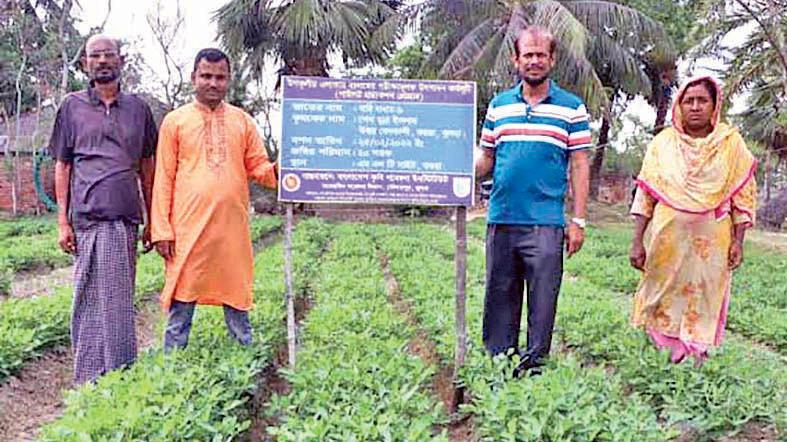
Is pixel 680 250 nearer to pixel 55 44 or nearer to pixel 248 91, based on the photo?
pixel 55 44

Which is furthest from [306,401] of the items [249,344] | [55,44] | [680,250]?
[55,44]

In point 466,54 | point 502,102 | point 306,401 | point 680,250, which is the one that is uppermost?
point 466,54

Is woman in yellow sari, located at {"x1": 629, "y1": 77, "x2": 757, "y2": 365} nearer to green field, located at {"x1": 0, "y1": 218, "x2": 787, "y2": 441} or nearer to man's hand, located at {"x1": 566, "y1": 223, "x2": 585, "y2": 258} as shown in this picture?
green field, located at {"x1": 0, "y1": 218, "x2": 787, "y2": 441}

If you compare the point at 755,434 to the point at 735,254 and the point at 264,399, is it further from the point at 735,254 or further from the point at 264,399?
the point at 264,399

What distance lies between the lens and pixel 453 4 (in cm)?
1759

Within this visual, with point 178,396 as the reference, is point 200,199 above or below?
above

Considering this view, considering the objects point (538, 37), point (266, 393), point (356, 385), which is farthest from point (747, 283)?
point (356, 385)

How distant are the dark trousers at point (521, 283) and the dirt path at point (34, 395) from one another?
276 centimetres

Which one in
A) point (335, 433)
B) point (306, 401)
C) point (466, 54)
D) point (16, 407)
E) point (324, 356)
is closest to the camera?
Answer: point (335, 433)

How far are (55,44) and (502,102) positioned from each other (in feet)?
72.4

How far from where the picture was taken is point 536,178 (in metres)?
Answer: 4.18

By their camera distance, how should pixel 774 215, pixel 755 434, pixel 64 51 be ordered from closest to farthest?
pixel 755 434 < pixel 64 51 < pixel 774 215

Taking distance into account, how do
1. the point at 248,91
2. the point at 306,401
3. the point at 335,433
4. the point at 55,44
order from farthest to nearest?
the point at 248,91, the point at 55,44, the point at 306,401, the point at 335,433

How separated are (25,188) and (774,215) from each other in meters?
25.4
